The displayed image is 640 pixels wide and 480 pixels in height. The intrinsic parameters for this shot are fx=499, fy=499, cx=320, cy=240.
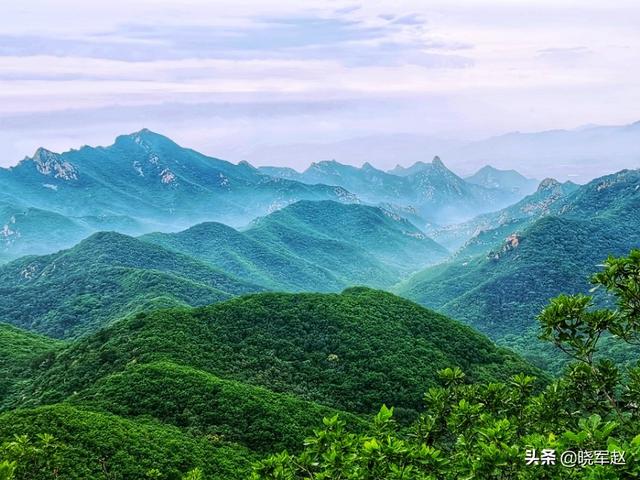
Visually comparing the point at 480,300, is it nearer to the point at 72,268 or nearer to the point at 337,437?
the point at 72,268

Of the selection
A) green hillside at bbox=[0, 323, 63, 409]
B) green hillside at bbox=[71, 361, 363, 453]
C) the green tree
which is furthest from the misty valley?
green hillside at bbox=[0, 323, 63, 409]

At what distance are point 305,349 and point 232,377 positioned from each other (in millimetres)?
14884

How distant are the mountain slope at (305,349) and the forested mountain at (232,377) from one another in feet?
0.75

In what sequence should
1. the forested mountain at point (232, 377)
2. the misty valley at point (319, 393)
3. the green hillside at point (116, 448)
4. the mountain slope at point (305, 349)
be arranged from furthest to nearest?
the mountain slope at point (305, 349), the forested mountain at point (232, 377), the green hillside at point (116, 448), the misty valley at point (319, 393)

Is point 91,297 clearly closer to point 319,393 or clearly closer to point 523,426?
point 319,393

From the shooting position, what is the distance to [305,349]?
255 ft

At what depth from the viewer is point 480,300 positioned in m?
188

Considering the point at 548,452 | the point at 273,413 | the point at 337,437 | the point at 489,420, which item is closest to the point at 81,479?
the point at 273,413

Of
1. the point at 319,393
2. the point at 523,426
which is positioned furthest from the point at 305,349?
the point at 523,426

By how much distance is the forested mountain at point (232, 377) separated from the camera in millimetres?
43625

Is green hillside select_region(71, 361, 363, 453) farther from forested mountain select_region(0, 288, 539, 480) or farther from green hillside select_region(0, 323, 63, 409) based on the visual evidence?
green hillside select_region(0, 323, 63, 409)

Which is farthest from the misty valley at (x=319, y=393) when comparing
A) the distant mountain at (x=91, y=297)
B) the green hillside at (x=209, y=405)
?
the distant mountain at (x=91, y=297)

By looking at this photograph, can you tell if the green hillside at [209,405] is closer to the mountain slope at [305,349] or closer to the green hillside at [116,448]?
the green hillside at [116,448]

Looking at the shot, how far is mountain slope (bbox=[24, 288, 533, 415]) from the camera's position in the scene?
67.0m
